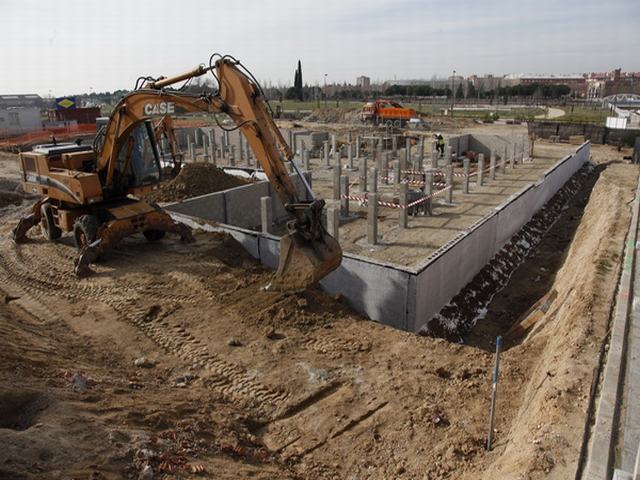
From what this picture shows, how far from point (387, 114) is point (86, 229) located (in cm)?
2635

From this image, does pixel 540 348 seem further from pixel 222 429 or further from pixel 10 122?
pixel 10 122

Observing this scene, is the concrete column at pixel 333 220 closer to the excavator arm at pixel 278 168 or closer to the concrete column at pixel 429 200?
the excavator arm at pixel 278 168

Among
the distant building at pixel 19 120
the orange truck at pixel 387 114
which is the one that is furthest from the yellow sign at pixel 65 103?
the orange truck at pixel 387 114

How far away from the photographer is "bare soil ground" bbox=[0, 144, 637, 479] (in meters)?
4.42

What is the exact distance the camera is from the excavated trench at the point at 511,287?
928 cm

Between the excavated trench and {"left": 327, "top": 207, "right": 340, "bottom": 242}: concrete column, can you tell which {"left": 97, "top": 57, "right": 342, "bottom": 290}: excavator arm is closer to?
the excavated trench

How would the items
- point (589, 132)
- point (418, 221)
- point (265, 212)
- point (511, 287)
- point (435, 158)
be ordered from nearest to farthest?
point (511, 287) < point (265, 212) < point (418, 221) < point (435, 158) < point (589, 132)

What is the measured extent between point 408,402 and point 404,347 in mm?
1261

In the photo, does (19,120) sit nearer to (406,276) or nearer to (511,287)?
(511,287)

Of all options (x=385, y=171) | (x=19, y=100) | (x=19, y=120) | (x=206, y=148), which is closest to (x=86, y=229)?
(x=385, y=171)

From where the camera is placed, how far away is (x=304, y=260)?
7.32m

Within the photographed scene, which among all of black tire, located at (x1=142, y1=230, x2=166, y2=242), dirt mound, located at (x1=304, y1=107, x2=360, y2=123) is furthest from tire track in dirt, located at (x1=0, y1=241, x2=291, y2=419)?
dirt mound, located at (x1=304, y1=107, x2=360, y2=123)

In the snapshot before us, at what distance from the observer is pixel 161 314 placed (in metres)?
8.11

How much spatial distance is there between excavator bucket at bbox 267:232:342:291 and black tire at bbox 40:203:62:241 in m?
6.79
